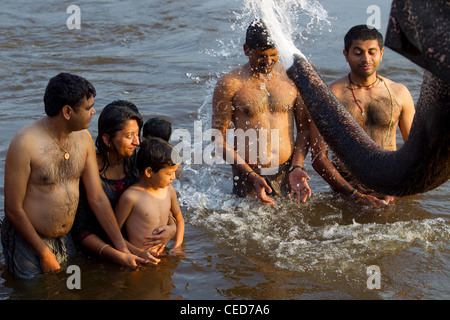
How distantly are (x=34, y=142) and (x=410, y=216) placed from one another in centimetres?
338

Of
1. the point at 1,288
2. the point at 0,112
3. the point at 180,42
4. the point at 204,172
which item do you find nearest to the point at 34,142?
the point at 1,288

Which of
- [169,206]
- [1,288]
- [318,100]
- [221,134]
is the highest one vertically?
[318,100]

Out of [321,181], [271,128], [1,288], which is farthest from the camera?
[321,181]

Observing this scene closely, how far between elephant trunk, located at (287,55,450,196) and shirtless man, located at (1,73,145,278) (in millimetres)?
1591

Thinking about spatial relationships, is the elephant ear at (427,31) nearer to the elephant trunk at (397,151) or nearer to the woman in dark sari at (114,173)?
the elephant trunk at (397,151)

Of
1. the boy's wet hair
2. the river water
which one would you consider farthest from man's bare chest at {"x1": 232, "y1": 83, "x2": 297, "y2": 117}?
the boy's wet hair

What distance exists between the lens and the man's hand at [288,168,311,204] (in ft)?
18.4

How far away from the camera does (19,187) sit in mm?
4215

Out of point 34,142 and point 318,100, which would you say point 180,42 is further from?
point 318,100

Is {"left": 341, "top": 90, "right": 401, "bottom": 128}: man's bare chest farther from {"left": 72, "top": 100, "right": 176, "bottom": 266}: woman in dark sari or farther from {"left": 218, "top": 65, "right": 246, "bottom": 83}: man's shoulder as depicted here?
{"left": 72, "top": 100, "right": 176, "bottom": 266}: woman in dark sari

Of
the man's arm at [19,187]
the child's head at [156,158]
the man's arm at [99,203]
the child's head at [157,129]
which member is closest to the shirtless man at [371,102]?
the child's head at [157,129]

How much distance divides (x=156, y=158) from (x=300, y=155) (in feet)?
5.58

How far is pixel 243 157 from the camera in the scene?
5.90m

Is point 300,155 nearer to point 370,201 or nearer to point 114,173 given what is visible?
point 370,201
